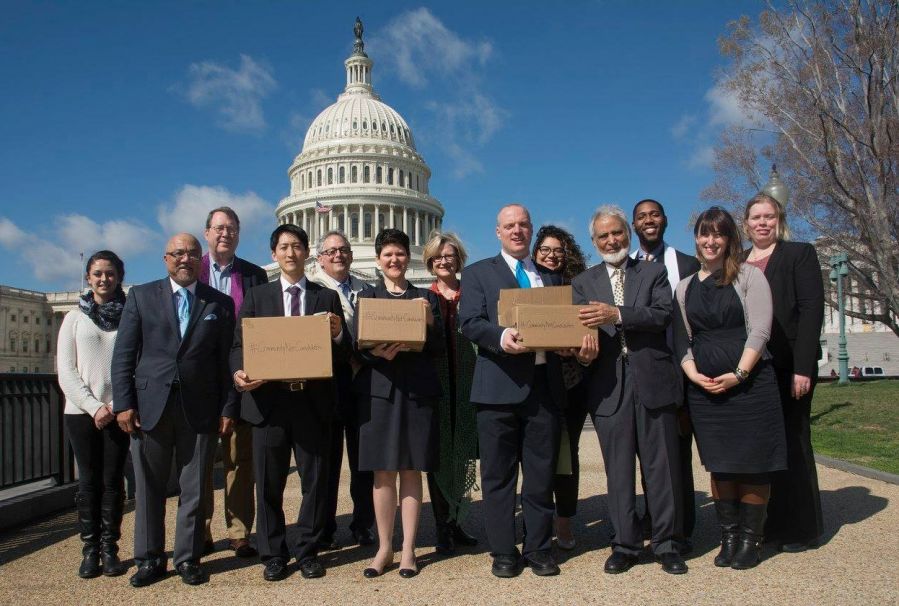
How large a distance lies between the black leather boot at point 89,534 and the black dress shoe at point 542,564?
10.4 ft

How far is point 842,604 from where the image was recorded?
4207 mm

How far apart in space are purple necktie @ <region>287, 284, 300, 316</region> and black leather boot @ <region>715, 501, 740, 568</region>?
11.3ft

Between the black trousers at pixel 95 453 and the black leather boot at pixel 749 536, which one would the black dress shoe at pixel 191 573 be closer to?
the black trousers at pixel 95 453

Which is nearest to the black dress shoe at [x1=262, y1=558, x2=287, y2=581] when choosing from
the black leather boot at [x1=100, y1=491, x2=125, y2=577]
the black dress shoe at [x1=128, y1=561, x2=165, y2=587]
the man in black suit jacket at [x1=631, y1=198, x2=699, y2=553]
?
the black dress shoe at [x1=128, y1=561, x2=165, y2=587]

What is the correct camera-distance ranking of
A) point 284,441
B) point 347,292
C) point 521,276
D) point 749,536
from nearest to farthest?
1. point 749,536
2. point 284,441
3. point 521,276
4. point 347,292

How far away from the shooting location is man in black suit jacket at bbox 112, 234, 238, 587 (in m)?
5.04

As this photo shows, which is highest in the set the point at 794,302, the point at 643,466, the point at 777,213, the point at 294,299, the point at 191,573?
the point at 777,213

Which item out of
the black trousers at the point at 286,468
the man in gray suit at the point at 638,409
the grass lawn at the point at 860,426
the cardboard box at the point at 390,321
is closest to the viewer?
the cardboard box at the point at 390,321

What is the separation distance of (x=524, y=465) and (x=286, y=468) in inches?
68.3

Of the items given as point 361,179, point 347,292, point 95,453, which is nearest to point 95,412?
point 95,453

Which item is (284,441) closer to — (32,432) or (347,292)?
(347,292)

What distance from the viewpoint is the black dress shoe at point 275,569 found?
194 inches

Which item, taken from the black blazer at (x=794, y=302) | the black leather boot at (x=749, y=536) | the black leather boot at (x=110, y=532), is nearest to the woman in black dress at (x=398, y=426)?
the black leather boot at (x=110, y=532)

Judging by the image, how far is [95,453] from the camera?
5.55 metres
